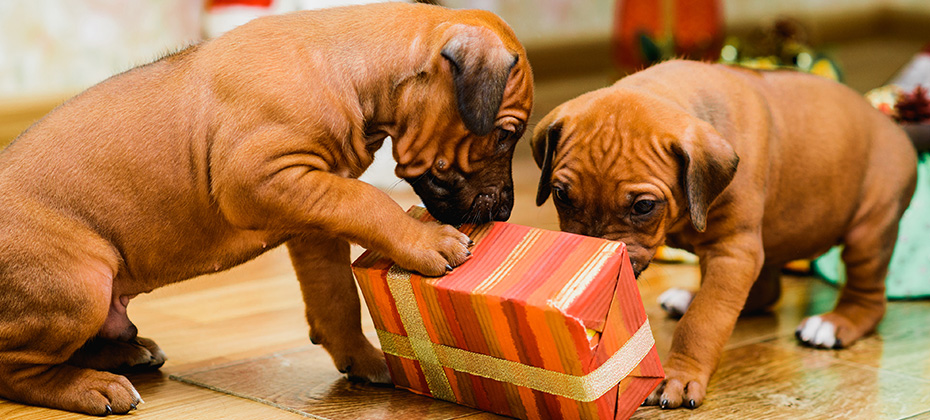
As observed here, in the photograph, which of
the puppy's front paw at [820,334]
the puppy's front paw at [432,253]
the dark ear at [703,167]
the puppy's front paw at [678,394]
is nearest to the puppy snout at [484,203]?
the puppy's front paw at [432,253]

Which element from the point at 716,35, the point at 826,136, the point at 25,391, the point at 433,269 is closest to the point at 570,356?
the point at 433,269

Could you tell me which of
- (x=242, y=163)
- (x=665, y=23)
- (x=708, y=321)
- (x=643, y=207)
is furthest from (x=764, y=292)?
(x=665, y=23)

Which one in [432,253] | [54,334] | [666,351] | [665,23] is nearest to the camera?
[432,253]

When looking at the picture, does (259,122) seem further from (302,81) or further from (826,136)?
(826,136)

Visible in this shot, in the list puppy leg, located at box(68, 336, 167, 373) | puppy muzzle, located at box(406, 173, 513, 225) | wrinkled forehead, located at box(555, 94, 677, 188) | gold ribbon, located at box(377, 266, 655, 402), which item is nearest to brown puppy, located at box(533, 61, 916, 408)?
wrinkled forehead, located at box(555, 94, 677, 188)

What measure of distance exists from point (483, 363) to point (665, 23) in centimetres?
523

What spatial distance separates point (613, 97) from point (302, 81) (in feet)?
3.24

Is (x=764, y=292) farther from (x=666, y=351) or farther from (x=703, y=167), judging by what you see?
(x=703, y=167)

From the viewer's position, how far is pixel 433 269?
102 inches

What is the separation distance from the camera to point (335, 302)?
3102mm

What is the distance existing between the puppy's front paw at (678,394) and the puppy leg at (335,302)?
0.82 metres

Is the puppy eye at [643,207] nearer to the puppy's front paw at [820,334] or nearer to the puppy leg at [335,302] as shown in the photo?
the puppy leg at [335,302]

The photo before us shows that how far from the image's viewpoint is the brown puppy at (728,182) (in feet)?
9.77

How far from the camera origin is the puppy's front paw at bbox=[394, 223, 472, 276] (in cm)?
261
